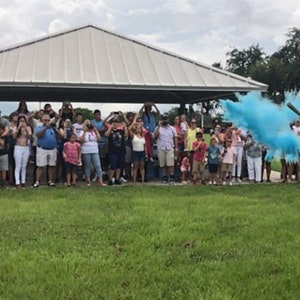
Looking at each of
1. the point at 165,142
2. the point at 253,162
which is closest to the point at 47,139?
the point at 165,142

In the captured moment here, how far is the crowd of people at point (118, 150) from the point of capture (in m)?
11.8

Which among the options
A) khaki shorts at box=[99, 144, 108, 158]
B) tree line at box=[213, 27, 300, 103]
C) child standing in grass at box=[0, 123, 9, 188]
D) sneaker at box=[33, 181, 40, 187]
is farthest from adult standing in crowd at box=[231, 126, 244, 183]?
tree line at box=[213, 27, 300, 103]

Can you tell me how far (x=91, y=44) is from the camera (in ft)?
52.5

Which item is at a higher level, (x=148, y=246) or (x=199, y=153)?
(x=199, y=153)

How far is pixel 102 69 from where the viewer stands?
14.6 meters

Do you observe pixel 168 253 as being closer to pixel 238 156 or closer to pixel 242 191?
pixel 242 191

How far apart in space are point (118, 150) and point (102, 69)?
125 inches

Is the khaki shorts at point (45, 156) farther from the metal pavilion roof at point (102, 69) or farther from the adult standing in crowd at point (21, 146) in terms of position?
the metal pavilion roof at point (102, 69)

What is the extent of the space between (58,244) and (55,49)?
9937 millimetres

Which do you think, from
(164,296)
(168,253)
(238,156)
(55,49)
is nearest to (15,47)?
(55,49)

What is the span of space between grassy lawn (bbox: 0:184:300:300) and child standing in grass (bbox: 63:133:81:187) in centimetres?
146

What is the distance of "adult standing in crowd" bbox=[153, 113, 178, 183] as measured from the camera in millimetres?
12734

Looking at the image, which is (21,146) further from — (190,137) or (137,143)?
(190,137)

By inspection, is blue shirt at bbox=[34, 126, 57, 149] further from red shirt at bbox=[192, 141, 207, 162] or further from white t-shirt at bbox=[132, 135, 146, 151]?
red shirt at bbox=[192, 141, 207, 162]
